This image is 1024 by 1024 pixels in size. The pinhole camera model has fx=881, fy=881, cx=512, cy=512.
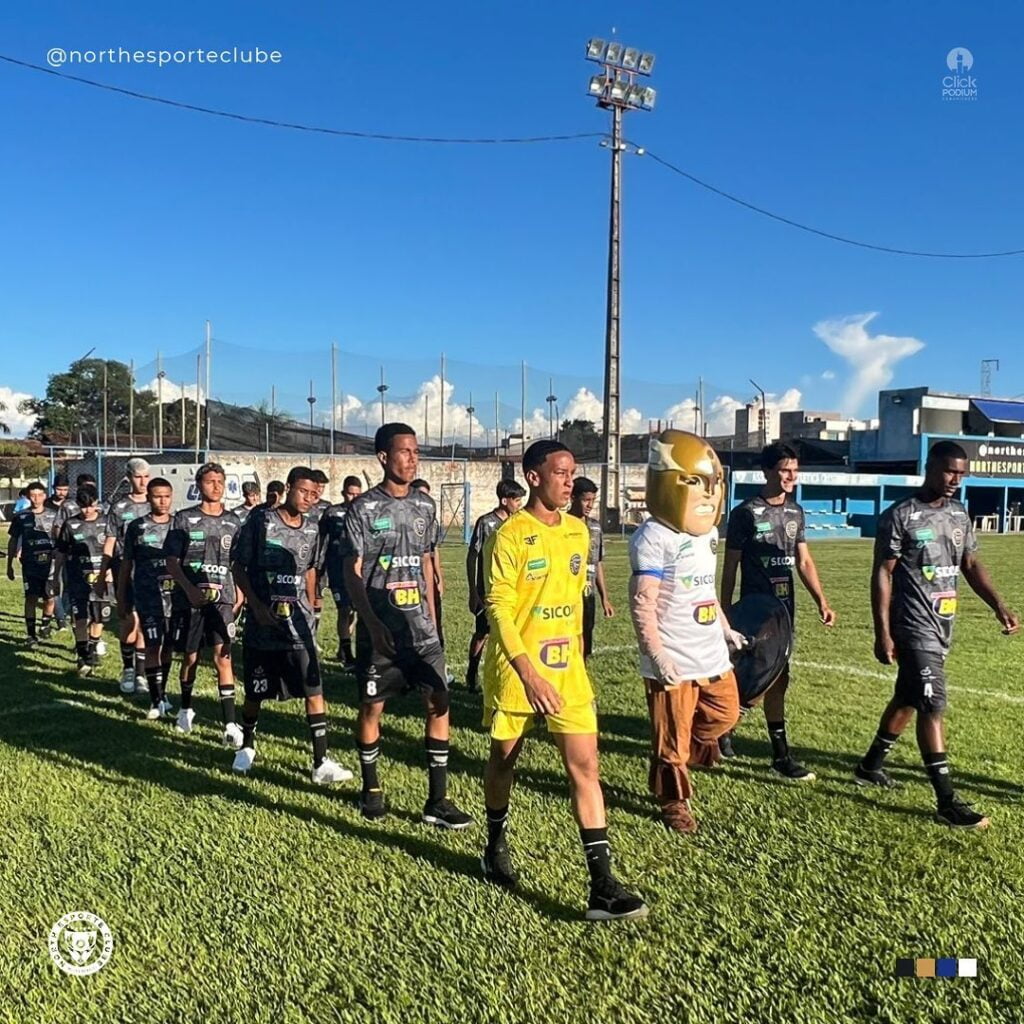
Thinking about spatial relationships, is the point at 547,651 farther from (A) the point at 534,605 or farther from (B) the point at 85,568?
(B) the point at 85,568

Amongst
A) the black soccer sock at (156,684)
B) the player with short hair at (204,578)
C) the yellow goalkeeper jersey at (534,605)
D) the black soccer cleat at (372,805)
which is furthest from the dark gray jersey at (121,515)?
the yellow goalkeeper jersey at (534,605)

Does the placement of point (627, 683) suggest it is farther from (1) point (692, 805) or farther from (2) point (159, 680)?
(2) point (159, 680)

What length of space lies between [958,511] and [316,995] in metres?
4.34

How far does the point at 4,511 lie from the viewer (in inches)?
1320

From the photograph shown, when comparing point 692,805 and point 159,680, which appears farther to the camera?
point 159,680

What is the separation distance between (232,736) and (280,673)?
1050mm

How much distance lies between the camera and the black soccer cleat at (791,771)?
226 inches

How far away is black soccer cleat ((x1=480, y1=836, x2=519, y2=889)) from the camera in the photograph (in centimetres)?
420

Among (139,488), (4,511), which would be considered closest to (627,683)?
(139,488)

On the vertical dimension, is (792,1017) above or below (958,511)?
below

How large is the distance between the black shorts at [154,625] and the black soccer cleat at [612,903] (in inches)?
202

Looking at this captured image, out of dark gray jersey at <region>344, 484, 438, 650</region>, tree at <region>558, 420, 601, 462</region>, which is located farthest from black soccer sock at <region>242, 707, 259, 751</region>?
tree at <region>558, 420, 601, 462</region>

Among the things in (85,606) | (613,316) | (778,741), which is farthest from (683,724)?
(613,316)

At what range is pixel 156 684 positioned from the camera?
760 centimetres
